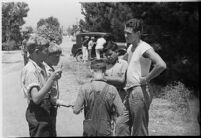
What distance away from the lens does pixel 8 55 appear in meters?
4.62

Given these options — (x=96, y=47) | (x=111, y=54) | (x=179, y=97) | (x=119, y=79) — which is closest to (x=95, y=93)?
(x=119, y=79)

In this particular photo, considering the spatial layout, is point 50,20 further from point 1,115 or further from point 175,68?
point 175,68

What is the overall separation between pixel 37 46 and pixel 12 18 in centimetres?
170

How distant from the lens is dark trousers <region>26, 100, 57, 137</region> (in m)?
2.58

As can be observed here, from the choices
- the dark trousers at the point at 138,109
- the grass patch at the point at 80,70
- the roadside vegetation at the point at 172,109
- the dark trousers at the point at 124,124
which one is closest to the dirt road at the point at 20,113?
the grass patch at the point at 80,70

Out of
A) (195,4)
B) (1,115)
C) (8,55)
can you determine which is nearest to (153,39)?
(195,4)

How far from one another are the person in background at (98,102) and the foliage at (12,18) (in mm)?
1509

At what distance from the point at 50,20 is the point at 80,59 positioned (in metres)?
2.70

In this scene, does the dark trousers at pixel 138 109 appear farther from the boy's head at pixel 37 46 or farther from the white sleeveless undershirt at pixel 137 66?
the boy's head at pixel 37 46

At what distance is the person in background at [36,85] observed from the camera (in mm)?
2529

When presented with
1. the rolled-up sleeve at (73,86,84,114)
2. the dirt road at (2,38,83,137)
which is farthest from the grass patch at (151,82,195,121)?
the rolled-up sleeve at (73,86,84,114)

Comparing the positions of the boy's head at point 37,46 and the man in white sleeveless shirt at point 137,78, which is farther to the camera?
the man in white sleeveless shirt at point 137,78

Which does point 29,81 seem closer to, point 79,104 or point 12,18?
point 79,104

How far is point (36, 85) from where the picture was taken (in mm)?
2510
